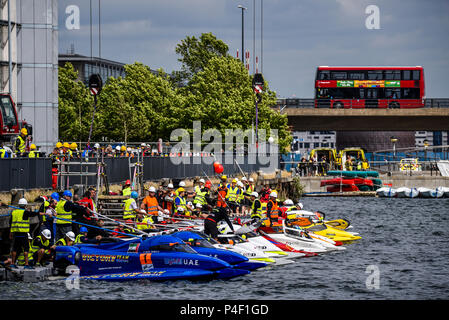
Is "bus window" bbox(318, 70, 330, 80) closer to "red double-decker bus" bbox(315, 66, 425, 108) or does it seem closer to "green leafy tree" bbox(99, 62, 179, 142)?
"red double-decker bus" bbox(315, 66, 425, 108)

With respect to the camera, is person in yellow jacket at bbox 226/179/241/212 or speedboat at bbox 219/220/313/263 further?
person in yellow jacket at bbox 226/179/241/212

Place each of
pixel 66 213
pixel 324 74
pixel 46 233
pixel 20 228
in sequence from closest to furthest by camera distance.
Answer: pixel 20 228 → pixel 46 233 → pixel 66 213 → pixel 324 74

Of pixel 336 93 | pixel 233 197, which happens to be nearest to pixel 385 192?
pixel 336 93

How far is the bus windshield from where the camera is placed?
29.9 metres

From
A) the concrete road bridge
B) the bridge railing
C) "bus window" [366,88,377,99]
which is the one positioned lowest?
the concrete road bridge

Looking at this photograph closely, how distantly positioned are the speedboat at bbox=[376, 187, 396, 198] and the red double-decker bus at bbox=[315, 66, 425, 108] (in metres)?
10.2

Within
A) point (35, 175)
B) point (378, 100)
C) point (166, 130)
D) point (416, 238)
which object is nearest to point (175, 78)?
A: point (166, 130)

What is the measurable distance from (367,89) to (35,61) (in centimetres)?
3538

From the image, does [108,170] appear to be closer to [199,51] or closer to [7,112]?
[7,112]

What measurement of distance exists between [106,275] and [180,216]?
7.73 meters

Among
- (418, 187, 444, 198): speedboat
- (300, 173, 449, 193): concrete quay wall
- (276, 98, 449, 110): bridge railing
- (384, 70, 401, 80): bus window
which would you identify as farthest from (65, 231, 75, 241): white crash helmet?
(384, 70, 401, 80): bus window

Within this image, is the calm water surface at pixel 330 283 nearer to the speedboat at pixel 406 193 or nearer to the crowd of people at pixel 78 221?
the crowd of people at pixel 78 221

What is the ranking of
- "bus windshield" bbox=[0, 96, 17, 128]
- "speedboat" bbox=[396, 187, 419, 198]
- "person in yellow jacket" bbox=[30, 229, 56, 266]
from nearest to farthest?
"person in yellow jacket" bbox=[30, 229, 56, 266]
"bus windshield" bbox=[0, 96, 17, 128]
"speedboat" bbox=[396, 187, 419, 198]

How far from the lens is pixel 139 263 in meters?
20.9
